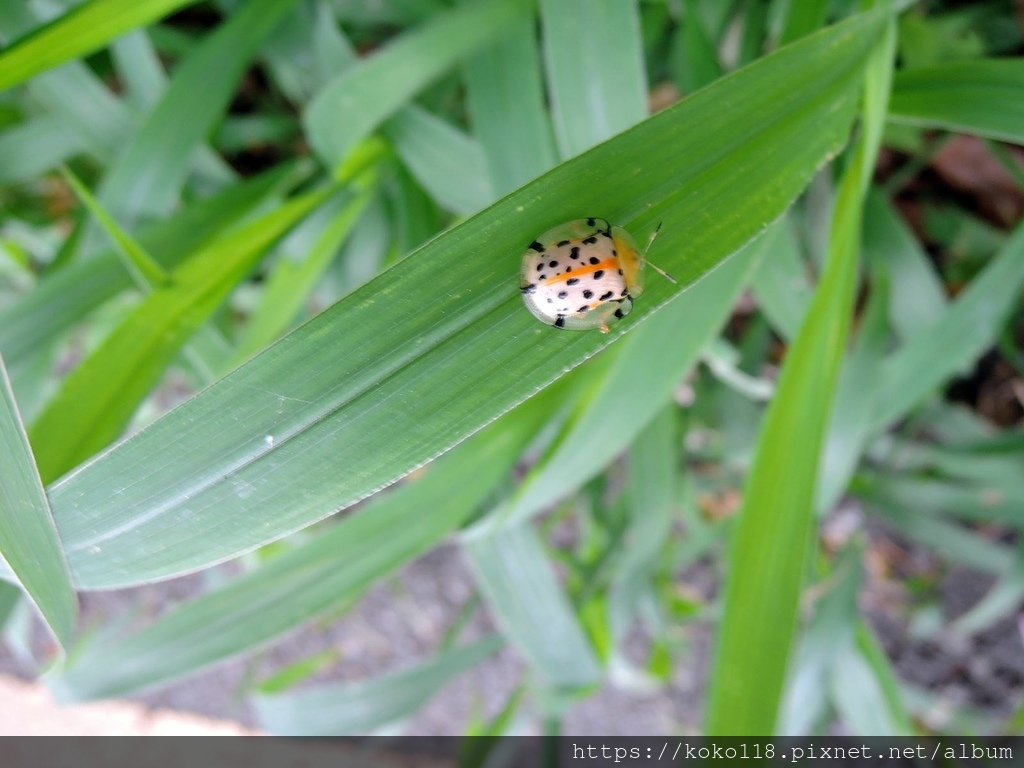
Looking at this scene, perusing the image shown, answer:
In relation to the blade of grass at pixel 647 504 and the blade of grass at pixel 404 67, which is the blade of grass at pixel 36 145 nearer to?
the blade of grass at pixel 404 67

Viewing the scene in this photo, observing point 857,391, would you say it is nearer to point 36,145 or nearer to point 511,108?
point 511,108

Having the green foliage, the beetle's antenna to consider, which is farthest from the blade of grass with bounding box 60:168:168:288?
the beetle's antenna

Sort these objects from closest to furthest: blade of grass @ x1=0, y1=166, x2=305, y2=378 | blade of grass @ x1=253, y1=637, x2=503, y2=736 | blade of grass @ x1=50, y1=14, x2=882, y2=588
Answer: blade of grass @ x1=50, y1=14, x2=882, y2=588 < blade of grass @ x1=0, y1=166, x2=305, y2=378 < blade of grass @ x1=253, y1=637, x2=503, y2=736

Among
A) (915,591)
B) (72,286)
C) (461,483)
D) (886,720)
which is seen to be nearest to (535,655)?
(461,483)

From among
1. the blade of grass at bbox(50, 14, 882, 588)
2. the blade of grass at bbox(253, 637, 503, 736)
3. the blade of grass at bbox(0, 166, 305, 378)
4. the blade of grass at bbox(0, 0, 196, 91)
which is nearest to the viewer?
the blade of grass at bbox(50, 14, 882, 588)

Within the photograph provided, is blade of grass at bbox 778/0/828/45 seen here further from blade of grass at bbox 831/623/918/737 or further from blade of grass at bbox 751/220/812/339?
blade of grass at bbox 831/623/918/737

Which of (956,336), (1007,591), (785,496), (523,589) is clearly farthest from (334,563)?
(1007,591)

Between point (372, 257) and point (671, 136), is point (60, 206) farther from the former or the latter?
point (671, 136)

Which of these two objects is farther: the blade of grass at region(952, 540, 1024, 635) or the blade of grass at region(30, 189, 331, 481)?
the blade of grass at region(952, 540, 1024, 635)

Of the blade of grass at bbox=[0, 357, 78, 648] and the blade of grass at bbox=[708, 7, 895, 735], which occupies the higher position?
the blade of grass at bbox=[0, 357, 78, 648]
